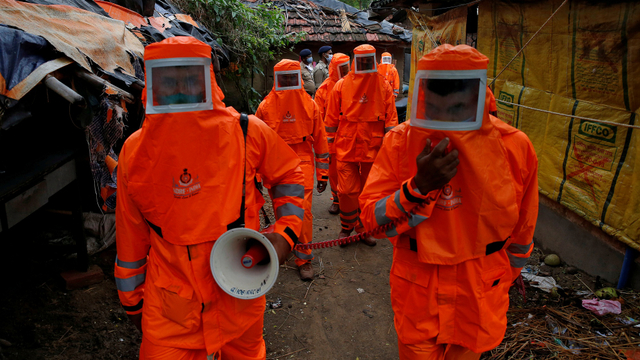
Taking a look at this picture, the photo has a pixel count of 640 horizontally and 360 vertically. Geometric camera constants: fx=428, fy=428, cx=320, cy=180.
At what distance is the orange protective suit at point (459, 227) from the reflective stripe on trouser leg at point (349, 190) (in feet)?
11.5

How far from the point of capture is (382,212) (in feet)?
7.47

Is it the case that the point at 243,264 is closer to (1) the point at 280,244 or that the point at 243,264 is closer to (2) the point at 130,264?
(1) the point at 280,244


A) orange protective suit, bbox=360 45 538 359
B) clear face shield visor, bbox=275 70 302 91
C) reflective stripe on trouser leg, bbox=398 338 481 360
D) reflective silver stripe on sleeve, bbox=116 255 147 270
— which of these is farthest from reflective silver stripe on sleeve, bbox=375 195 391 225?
clear face shield visor, bbox=275 70 302 91

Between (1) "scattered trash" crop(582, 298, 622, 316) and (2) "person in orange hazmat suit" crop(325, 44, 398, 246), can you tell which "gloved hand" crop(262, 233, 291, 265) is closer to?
(1) "scattered trash" crop(582, 298, 622, 316)

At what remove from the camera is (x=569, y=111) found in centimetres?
440

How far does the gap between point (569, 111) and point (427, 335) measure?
10.8ft

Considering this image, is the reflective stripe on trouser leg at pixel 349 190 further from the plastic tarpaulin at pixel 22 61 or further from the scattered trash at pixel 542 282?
the plastic tarpaulin at pixel 22 61

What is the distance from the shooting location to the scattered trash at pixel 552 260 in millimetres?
4848

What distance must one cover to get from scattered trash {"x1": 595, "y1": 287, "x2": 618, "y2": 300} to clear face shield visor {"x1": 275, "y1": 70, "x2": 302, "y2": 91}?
3.94m

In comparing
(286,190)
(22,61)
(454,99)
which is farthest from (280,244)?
(22,61)

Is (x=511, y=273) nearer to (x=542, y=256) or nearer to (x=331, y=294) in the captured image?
(x=331, y=294)

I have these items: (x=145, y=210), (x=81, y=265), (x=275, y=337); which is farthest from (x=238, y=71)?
(x=145, y=210)

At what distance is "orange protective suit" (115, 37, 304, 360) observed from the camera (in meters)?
2.17

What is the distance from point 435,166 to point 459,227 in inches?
17.3
